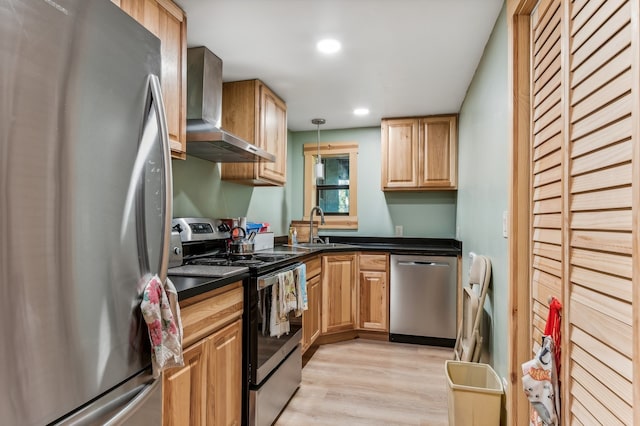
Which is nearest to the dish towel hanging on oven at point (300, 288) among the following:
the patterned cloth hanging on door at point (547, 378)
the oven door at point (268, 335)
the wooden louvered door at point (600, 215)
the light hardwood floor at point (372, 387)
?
the oven door at point (268, 335)

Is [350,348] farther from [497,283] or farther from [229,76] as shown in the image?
[229,76]

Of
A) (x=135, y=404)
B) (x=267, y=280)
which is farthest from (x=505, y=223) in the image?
(x=135, y=404)

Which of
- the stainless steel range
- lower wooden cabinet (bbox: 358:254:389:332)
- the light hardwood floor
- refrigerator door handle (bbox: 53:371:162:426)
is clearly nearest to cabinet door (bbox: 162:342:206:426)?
refrigerator door handle (bbox: 53:371:162:426)

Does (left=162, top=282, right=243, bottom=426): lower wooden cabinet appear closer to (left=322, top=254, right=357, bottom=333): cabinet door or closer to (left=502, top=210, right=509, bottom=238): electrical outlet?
(left=502, top=210, right=509, bottom=238): electrical outlet

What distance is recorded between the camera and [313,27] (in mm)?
1963

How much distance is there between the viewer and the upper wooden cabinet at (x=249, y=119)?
8.91ft

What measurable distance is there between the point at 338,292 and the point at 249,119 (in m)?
1.85

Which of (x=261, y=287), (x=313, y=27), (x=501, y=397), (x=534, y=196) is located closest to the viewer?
(x=534, y=196)

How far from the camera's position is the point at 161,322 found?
1007 millimetres

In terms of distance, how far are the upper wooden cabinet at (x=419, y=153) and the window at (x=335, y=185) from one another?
0.50 m

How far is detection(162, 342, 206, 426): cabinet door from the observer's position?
1217 mm

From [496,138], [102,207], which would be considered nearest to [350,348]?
[496,138]

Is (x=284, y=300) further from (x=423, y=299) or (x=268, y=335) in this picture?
(x=423, y=299)

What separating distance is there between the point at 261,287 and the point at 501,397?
1.30 meters
